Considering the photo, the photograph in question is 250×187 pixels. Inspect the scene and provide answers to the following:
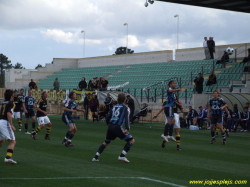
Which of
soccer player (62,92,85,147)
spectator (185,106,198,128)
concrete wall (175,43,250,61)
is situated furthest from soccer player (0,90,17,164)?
concrete wall (175,43,250,61)

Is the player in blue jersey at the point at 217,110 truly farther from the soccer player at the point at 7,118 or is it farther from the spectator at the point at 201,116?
the spectator at the point at 201,116

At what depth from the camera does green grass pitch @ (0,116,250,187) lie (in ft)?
31.4

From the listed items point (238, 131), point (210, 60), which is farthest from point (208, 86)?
point (238, 131)

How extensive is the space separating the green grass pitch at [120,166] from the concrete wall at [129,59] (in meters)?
28.9

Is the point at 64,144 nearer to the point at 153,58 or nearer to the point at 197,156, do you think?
the point at 197,156

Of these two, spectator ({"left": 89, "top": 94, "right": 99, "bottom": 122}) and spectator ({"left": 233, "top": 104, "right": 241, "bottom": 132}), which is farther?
spectator ({"left": 89, "top": 94, "right": 99, "bottom": 122})

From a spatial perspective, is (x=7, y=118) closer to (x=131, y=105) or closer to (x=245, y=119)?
(x=245, y=119)

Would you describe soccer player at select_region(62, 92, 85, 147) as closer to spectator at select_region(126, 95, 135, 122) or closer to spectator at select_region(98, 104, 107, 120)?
spectator at select_region(126, 95, 135, 122)

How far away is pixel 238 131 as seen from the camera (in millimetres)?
25766

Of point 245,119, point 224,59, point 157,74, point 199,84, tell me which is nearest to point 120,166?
point 245,119

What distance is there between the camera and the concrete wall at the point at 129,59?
45844 mm

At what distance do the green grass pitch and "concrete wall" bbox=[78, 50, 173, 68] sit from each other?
2892 cm

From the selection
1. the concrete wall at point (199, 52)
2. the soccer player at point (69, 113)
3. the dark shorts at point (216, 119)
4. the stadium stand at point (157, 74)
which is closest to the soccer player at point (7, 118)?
the soccer player at point (69, 113)

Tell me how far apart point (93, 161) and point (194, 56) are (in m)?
30.9
